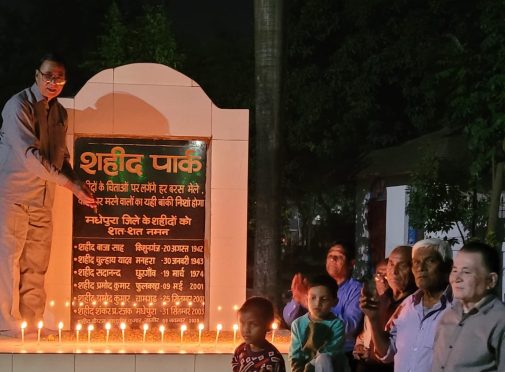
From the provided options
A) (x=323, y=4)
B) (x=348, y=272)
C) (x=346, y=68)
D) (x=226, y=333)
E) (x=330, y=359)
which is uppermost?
(x=323, y=4)

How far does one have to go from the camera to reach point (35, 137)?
7602mm

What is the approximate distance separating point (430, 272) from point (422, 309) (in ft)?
0.64

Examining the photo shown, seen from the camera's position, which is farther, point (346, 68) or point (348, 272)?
point (346, 68)

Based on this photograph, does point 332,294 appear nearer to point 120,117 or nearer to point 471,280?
point 471,280

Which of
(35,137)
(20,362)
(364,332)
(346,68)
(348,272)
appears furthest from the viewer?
(346,68)

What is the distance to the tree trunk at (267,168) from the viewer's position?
9031mm

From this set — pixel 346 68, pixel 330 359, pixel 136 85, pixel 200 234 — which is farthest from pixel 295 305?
pixel 346 68

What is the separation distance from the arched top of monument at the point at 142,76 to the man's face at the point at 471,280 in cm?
536

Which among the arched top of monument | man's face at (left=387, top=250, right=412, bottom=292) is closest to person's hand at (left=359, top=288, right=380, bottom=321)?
man's face at (left=387, top=250, right=412, bottom=292)

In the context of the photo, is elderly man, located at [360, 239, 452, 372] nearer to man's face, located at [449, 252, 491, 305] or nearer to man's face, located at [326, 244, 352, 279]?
man's face, located at [449, 252, 491, 305]

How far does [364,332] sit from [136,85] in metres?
4.29

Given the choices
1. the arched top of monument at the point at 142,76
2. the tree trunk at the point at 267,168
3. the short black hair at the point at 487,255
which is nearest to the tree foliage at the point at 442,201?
the tree trunk at the point at 267,168

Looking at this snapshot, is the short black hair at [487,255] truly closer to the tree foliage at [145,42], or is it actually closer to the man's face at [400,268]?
the man's face at [400,268]

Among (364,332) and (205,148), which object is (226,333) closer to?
(205,148)
